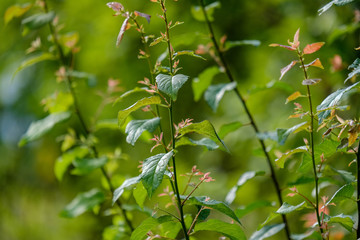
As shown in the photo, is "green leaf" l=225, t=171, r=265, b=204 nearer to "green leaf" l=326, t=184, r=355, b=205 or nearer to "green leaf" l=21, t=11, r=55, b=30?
"green leaf" l=326, t=184, r=355, b=205

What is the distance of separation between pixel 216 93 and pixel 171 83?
59cm

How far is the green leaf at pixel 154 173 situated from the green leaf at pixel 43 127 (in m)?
0.71

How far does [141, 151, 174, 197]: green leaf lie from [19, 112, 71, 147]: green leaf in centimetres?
71

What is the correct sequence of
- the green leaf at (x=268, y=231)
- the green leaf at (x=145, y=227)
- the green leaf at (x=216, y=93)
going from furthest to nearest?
1. the green leaf at (x=216, y=93)
2. the green leaf at (x=268, y=231)
3. the green leaf at (x=145, y=227)

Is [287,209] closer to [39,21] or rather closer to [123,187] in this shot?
[123,187]

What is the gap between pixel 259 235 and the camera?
1118 millimetres

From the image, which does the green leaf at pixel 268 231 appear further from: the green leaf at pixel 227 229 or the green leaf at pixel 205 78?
the green leaf at pixel 205 78

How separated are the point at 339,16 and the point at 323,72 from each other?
1.22ft

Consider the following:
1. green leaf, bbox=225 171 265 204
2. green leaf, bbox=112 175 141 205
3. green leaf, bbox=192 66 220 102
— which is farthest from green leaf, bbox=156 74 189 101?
green leaf, bbox=192 66 220 102

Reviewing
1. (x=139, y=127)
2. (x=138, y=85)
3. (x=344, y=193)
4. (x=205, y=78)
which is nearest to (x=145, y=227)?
(x=139, y=127)

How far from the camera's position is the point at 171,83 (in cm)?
71

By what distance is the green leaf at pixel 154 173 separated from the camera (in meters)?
0.70

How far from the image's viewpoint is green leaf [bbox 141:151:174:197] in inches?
27.7

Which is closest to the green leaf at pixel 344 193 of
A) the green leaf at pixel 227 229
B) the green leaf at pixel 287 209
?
the green leaf at pixel 287 209
